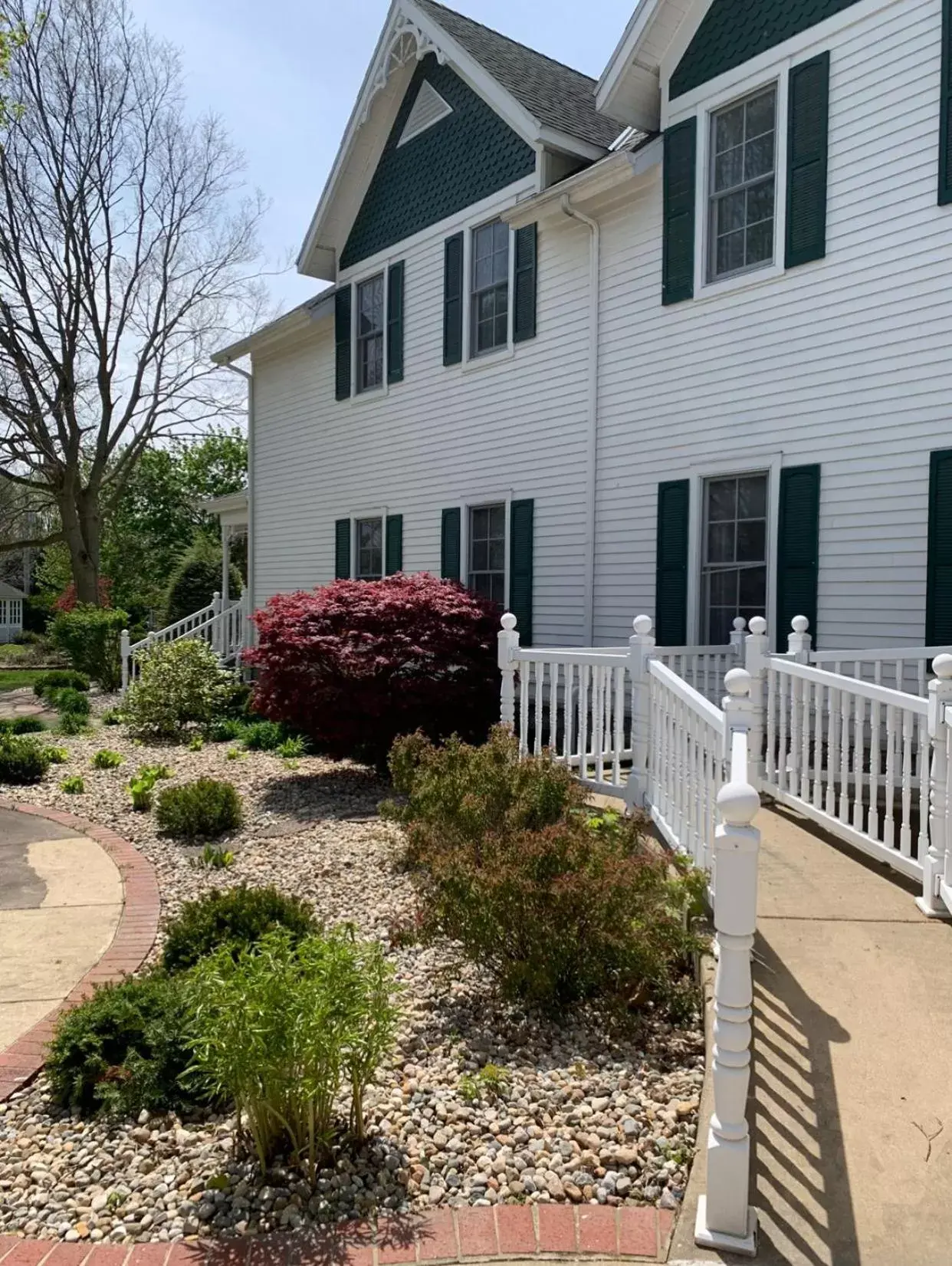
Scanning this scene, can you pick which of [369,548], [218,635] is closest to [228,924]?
[369,548]

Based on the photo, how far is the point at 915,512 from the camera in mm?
7121

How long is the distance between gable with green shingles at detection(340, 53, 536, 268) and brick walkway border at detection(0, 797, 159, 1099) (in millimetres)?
8230

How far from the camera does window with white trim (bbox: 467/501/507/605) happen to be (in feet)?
36.1

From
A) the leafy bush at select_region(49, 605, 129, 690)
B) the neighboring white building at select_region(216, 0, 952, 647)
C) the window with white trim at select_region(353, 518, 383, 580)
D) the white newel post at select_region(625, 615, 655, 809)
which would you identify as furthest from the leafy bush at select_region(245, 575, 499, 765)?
the leafy bush at select_region(49, 605, 129, 690)

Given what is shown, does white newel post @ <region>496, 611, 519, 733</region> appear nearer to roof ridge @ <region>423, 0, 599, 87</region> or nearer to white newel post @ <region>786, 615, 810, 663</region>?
white newel post @ <region>786, 615, 810, 663</region>

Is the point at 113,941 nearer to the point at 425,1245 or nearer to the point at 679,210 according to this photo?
the point at 425,1245

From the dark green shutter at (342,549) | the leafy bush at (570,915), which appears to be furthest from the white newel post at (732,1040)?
the dark green shutter at (342,549)

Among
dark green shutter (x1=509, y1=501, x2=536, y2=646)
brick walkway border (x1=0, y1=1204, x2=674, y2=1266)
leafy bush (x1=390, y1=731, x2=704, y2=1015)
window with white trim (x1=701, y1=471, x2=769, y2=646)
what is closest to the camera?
brick walkway border (x1=0, y1=1204, x2=674, y2=1266)

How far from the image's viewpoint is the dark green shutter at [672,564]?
8.68 metres

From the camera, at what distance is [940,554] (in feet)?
22.6

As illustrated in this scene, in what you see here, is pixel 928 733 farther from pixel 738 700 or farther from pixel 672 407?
pixel 672 407

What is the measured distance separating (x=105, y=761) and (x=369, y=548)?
5.21 metres

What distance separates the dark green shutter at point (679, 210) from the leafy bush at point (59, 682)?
11945 millimetres

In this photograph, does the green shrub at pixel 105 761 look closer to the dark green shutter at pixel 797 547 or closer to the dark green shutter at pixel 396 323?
the dark green shutter at pixel 396 323
